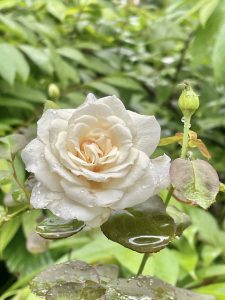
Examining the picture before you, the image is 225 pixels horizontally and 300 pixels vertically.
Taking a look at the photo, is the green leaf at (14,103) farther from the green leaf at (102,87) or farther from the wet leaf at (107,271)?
the wet leaf at (107,271)

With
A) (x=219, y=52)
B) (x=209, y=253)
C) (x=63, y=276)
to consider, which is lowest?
(x=209, y=253)

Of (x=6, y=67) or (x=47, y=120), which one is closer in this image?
(x=47, y=120)

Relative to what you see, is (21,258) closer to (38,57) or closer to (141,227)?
(38,57)

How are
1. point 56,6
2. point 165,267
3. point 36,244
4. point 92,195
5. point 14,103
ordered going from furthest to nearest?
point 56,6 < point 14,103 < point 165,267 < point 36,244 < point 92,195

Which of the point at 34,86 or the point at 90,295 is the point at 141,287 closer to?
the point at 90,295

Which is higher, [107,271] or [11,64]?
[11,64]

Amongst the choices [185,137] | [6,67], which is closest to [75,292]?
[185,137]

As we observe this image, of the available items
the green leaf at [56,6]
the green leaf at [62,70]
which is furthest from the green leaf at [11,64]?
the green leaf at [56,6]
